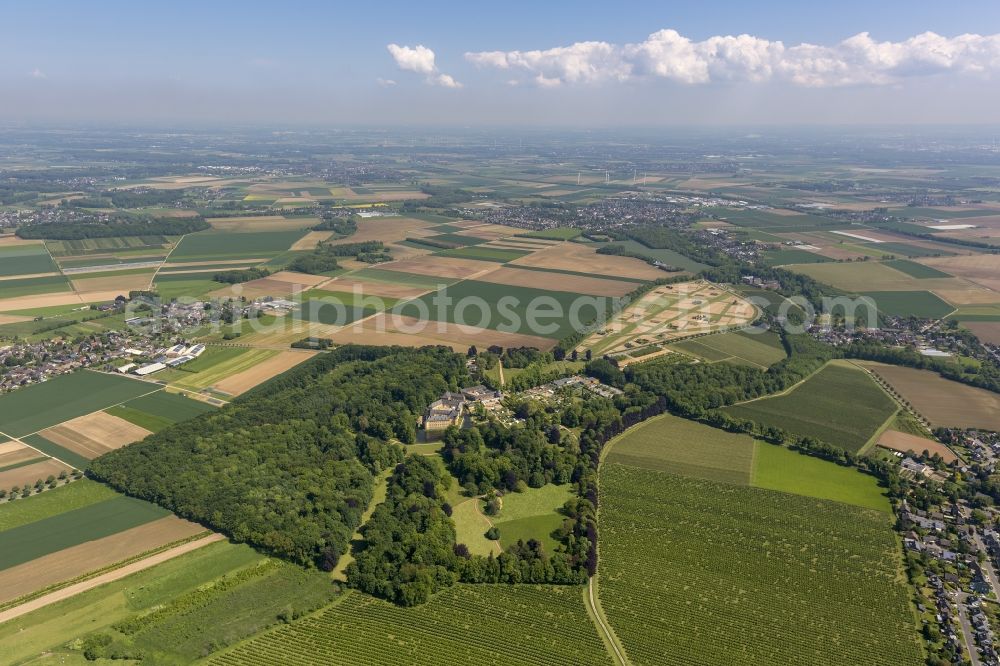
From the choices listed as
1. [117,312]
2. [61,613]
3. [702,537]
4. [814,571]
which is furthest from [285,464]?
[117,312]

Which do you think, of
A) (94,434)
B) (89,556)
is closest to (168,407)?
(94,434)

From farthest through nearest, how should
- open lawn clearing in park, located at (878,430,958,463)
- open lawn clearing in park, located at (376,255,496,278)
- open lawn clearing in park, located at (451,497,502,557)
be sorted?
open lawn clearing in park, located at (376,255,496,278) < open lawn clearing in park, located at (878,430,958,463) < open lawn clearing in park, located at (451,497,502,557)

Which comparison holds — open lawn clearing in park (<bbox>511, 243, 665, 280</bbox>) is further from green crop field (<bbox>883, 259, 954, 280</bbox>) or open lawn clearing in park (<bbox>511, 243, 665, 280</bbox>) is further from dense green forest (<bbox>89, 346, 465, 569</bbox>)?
dense green forest (<bbox>89, 346, 465, 569</bbox>)

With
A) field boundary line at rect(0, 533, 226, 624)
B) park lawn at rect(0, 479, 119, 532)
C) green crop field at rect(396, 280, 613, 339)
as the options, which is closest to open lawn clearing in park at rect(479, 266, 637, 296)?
green crop field at rect(396, 280, 613, 339)

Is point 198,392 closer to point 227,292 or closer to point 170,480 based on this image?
point 170,480

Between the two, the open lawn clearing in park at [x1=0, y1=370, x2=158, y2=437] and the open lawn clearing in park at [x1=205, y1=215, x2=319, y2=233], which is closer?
the open lawn clearing in park at [x1=0, y1=370, x2=158, y2=437]

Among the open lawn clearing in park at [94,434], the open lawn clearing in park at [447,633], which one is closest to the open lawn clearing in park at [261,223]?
the open lawn clearing in park at [94,434]

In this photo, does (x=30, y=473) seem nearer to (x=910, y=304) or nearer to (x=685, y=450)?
(x=685, y=450)
